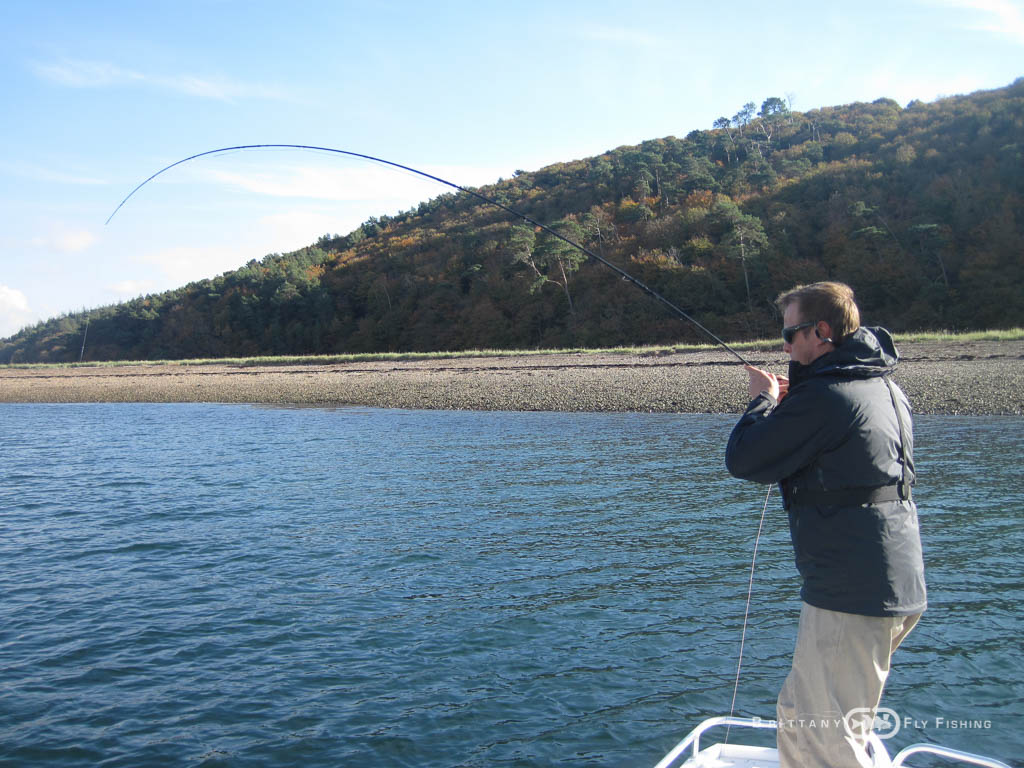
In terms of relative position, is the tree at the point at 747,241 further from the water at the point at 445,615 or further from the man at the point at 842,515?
the man at the point at 842,515

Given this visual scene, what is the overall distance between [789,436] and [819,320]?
45 centimetres

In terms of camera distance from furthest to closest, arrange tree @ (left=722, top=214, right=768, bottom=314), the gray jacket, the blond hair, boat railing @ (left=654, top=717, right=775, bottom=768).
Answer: tree @ (left=722, top=214, right=768, bottom=314), boat railing @ (left=654, top=717, right=775, bottom=768), the blond hair, the gray jacket

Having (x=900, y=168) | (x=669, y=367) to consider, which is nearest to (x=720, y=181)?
(x=900, y=168)

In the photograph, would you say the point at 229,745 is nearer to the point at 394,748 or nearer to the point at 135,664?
the point at 394,748

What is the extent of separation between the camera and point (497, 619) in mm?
6508

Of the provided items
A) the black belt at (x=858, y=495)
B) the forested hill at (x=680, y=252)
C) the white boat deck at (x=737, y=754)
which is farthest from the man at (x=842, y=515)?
the forested hill at (x=680, y=252)

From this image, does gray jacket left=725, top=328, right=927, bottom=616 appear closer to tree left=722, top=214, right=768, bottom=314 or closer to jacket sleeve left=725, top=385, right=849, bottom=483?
jacket sleeve left=725, top=385, right=849, bottom=483

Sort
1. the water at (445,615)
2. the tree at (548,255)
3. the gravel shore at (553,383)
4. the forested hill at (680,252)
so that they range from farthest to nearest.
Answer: the tree at (548,255) → the forested hill at (680,252) → the gravel shore at (553,383) → the water at (445,615)

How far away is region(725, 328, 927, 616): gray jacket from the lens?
95.7 inches

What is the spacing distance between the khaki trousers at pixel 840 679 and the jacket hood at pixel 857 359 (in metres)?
0.79

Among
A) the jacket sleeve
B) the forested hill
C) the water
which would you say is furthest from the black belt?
the forested hill

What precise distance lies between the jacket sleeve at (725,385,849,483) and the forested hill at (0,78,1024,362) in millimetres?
40116

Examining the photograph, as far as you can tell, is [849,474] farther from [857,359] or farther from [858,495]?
[857,359]

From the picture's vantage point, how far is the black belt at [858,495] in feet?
8.06
